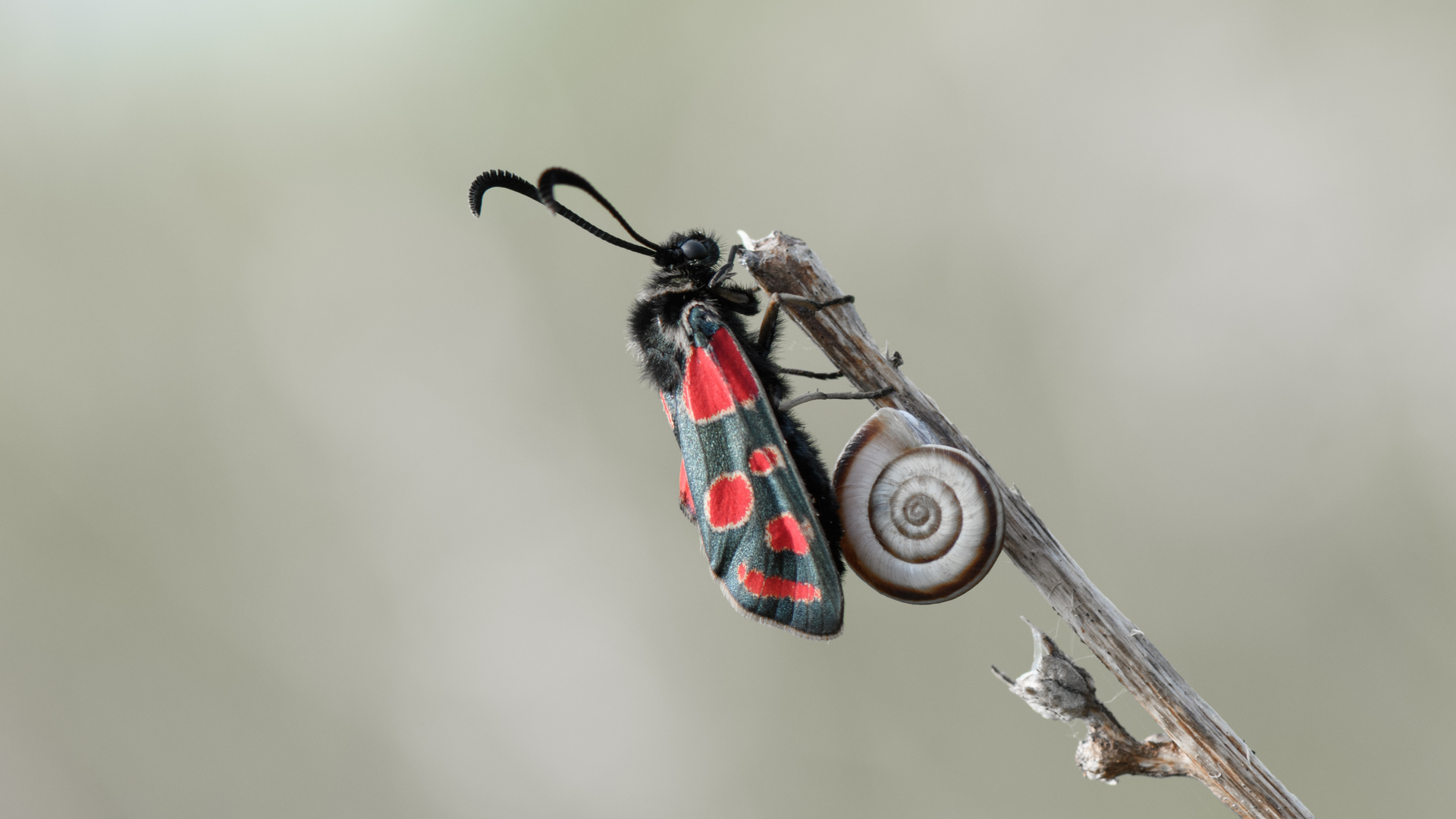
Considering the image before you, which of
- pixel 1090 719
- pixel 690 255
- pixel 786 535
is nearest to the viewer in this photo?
pixel 1090 719

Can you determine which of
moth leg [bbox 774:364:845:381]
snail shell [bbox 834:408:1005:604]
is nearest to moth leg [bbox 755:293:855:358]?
moth leg [bbox 774:364:845:381]

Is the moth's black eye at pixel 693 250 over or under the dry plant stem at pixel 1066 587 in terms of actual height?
over

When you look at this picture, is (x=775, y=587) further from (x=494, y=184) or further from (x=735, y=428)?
(x=494, y=184)

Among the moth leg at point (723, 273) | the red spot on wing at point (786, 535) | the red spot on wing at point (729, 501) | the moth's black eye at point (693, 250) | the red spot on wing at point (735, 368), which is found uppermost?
the moth's black eye at point (693, 250)

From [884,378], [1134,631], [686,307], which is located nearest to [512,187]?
[686,307]

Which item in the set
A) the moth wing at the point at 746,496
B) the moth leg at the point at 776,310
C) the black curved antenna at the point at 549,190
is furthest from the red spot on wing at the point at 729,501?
the black curved antenna at the point at 549,190

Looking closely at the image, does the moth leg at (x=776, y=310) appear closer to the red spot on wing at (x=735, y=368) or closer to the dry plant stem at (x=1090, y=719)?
the red spot on wing at (x=735, y=368)

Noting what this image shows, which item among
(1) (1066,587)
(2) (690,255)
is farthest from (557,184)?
(1) (1066,587)

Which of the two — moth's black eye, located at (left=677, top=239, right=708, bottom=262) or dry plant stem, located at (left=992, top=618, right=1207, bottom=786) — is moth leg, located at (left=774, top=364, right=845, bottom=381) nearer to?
moth's black eye, located at (left=677, top=239, right=708, bottom=262)
